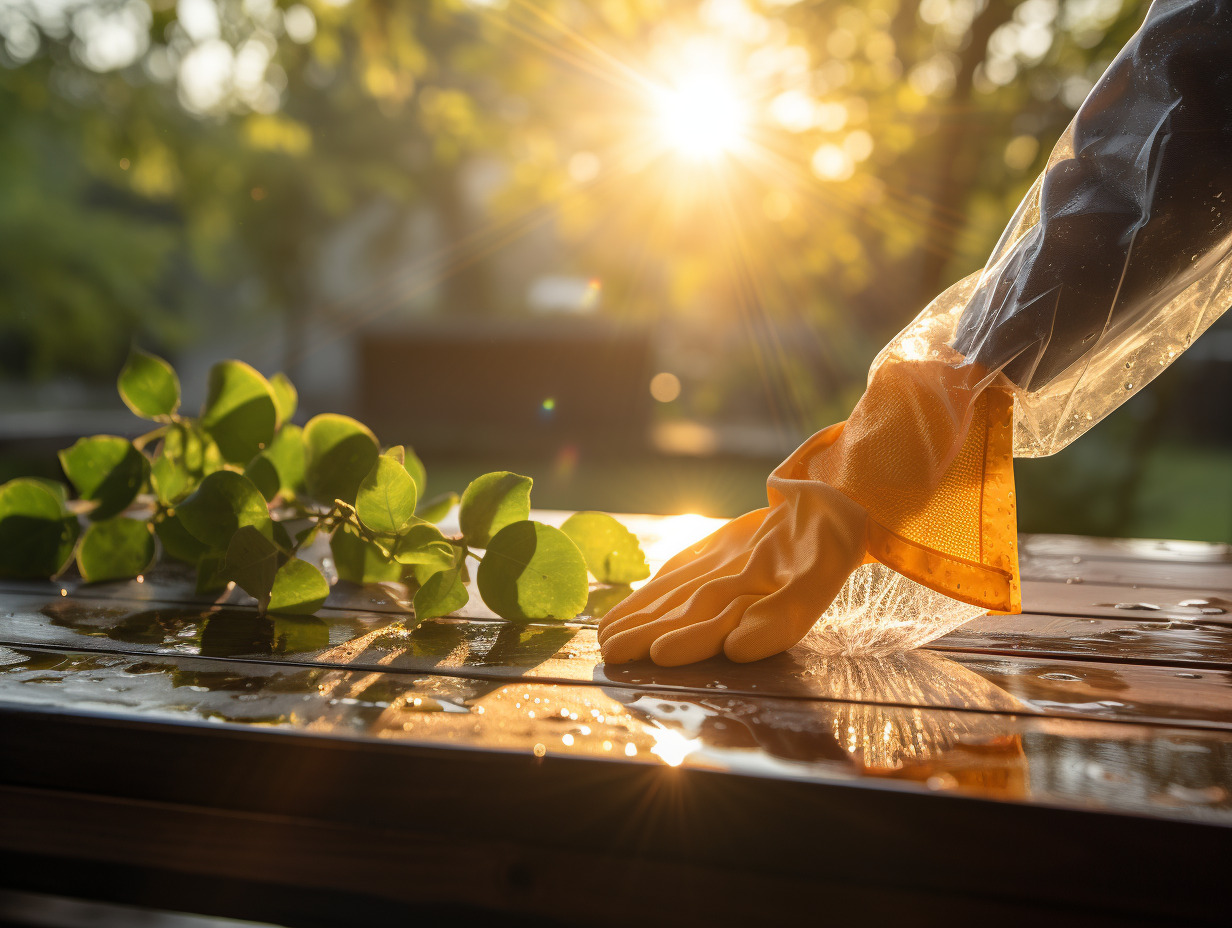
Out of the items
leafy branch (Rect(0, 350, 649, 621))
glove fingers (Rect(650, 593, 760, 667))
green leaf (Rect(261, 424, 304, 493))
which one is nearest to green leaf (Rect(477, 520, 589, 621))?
leafy branch (Rect(0, 350, 649, 621))

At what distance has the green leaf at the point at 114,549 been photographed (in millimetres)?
1076

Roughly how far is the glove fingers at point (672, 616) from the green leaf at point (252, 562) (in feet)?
1.20

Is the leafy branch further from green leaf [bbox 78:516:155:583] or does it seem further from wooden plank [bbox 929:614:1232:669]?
wooden plank [bbox 929:614:1232:669]

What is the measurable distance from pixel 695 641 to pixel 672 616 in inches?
1.5

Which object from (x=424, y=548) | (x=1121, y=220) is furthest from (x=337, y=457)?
(x=1121, y=220)

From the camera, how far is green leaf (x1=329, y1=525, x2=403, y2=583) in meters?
1.01

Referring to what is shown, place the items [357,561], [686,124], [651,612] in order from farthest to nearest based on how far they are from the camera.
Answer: [686,124] → [357,561] → [651,612]

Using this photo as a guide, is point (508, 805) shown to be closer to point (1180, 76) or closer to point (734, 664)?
point (734, 664)

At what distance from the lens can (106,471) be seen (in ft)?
3.54

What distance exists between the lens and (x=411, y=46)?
419 cm

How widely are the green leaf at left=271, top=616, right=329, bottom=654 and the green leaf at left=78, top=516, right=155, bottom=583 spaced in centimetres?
30

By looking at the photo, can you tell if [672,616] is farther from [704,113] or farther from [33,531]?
[704,113]

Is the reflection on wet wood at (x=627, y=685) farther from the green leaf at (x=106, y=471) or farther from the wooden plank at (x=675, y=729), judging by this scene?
the green leaf at (x=106, y=471)

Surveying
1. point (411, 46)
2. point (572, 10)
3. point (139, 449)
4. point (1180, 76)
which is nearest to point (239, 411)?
point (139, 449)
